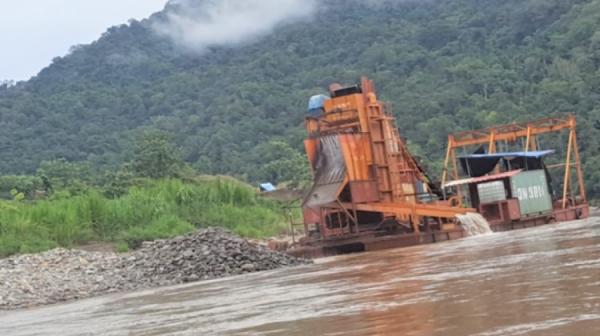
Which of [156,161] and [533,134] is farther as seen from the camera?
[156,161]

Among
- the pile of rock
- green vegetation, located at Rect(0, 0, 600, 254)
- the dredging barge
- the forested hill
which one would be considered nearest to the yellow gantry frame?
the dredging barge

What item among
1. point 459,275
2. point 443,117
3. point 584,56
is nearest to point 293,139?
point 443,117

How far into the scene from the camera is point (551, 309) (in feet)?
19.5

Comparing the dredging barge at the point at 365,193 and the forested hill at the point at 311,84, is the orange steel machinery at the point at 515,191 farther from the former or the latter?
the forested hill at the point at 311,84

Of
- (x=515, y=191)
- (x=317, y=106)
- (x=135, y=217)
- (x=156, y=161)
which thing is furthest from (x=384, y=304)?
(x=156, y=161)

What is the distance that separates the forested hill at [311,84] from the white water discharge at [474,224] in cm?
2695

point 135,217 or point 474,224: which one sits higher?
point 135,217

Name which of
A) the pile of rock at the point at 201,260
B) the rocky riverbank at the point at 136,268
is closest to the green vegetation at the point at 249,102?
the rocky riverbank at the point at 136,268

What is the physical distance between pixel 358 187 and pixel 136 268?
701 cm

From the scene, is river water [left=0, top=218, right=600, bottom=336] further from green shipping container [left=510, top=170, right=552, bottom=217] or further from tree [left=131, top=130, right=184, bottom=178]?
tree [left=131, top=130, right=184, bottom=178]

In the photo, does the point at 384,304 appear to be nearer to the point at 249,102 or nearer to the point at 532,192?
the point at 532,192

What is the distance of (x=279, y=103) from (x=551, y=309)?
77.6 meters

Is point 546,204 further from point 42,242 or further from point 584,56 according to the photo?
point 584,56

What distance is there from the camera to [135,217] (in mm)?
26453
